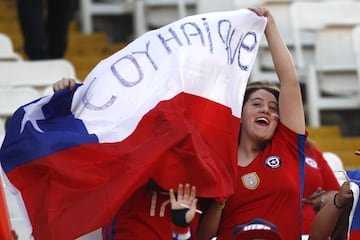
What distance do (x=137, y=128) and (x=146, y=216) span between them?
315 millimetres

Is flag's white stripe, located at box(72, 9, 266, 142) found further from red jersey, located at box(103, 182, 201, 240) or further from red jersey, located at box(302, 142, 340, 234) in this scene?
red jersey, located at box(302, 142, 340, 234)

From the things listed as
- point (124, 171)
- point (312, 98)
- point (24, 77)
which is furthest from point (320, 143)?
point (124, 171)

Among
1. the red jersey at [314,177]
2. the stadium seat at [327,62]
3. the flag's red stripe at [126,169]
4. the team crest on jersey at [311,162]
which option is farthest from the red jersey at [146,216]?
the stadium seat at [327,62]

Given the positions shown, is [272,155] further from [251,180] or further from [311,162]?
[311,162]

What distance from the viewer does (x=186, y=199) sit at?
3.74 metres

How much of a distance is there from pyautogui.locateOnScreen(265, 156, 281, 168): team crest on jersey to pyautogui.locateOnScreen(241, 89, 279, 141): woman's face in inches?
3.6

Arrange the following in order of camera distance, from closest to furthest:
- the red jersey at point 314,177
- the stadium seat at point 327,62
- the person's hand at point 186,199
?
the person's hand at point 186,199
the red jersey at point 314,177
the stadium seat at point 327,62

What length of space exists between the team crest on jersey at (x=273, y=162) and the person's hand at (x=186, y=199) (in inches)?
18.1

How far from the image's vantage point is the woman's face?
13.9 feet

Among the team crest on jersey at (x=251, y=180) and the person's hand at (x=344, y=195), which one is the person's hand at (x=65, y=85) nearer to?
the team crest on jersey at (x=251, y=180)

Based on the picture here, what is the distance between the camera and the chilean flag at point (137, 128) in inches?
151

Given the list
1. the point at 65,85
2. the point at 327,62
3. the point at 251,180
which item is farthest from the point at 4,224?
the point at 327,62

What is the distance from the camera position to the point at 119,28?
28.5ft

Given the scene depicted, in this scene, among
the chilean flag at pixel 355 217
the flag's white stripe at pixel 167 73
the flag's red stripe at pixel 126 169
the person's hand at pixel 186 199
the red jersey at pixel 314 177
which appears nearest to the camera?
the person's hand at pixel 186 199
